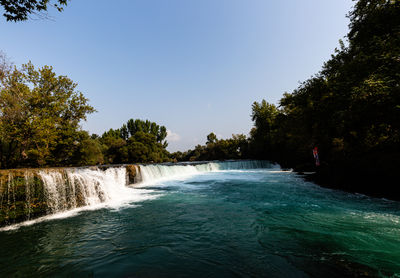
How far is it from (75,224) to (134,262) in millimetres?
3645

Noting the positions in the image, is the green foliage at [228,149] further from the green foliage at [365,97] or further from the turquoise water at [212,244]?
the turquoise water at [212,244]

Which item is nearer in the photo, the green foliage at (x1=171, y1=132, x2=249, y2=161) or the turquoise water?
the turquoise water

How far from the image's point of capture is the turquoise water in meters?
2.94

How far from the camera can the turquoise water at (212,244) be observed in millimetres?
2943

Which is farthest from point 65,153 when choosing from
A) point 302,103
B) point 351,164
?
point 351,164

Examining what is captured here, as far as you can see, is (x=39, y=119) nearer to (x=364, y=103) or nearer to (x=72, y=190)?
(x=72, y=190)

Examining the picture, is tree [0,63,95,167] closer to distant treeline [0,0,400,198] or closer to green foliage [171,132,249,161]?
distant treeline [0,0,400,198]

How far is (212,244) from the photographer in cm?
389

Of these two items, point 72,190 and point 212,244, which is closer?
point 212,244

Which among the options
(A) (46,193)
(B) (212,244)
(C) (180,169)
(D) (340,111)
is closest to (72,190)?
(A) (46,193)

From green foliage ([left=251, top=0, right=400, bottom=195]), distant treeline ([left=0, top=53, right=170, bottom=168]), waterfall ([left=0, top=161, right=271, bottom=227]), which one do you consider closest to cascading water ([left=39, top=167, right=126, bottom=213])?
waterfall ([left=0, top=161, right=271, bottom=227])

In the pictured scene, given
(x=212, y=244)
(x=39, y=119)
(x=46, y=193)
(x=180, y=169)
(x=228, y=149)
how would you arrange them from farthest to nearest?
1. (x=228, y=149)
2. (x=180, y=169)
3. (x=39, y=119)
4. (x=46, y=193)
5. (x=212, y=244)

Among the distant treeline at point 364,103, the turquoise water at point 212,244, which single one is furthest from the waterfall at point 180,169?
the distant treeline at point 364,103

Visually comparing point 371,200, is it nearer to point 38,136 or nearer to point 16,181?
point 16,181
